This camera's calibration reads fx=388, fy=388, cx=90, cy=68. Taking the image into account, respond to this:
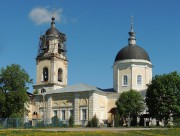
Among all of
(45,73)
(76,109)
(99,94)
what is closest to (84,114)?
(76,109)

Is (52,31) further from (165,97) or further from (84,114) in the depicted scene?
(165,97)

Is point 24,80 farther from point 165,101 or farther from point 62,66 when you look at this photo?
point 165,101

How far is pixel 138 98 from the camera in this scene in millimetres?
52125

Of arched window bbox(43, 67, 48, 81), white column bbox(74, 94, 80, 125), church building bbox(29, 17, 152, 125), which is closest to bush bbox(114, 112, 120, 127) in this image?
church building bbox(29, 17, 152, 125)

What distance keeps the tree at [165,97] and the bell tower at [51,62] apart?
70.6 ft

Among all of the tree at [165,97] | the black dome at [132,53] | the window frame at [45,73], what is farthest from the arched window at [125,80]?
the window frame at [45,73]

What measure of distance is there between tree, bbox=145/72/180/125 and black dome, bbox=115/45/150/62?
940 centimetres

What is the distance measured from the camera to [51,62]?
218 feet

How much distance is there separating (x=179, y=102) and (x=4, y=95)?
2281 cm

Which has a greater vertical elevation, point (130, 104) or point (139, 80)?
point (139, 80)

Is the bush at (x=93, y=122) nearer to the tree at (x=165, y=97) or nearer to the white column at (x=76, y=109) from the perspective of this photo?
the white column at (x=76, y=109)

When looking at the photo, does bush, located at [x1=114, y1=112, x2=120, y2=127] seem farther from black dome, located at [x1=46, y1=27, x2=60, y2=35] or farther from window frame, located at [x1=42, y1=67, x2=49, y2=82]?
black dome, located at [x1=46, y1=27, x2=60, y2=35]

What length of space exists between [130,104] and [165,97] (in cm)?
598

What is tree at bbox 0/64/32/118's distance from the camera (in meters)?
52.1
